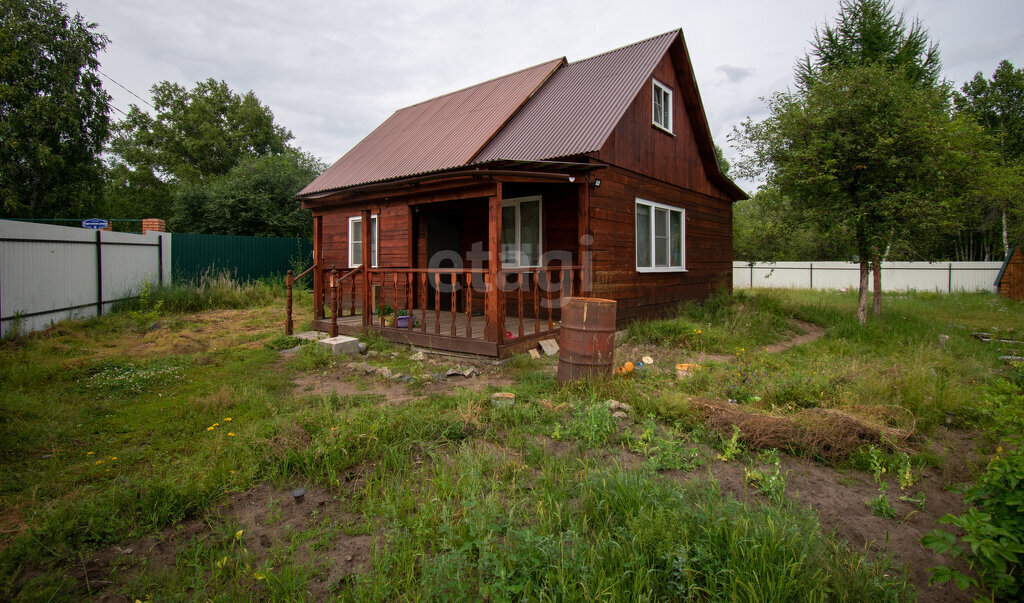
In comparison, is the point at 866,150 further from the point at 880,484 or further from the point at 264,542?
the point at 264,542

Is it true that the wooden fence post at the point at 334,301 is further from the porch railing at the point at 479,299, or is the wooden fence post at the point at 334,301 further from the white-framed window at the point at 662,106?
the white-framed window at the point at 662,106

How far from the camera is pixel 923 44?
1908 centimetres

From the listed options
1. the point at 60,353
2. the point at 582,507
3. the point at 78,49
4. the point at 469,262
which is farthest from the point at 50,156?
the point at 582,507

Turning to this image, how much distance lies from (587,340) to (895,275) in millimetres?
21524

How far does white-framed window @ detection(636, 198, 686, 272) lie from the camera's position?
9383 millimetres

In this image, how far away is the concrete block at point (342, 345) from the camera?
7353 millimetres

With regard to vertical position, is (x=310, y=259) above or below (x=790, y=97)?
below

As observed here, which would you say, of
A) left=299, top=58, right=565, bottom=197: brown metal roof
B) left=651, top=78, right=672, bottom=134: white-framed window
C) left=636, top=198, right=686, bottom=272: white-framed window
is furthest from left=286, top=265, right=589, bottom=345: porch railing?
left=651, top=78, right=672, bottom=134: white-framed window

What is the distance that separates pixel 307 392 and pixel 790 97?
35.7ft

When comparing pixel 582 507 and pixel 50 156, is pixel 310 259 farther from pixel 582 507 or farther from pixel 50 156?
pixel 582 507

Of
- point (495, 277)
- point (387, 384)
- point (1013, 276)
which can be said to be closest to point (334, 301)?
point (387, 384)

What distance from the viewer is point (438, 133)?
36.1 feet

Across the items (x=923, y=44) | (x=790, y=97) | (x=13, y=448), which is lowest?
(x=13, y=448)

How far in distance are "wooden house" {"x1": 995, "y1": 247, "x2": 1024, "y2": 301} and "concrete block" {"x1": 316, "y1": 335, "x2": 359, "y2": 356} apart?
1981cm
